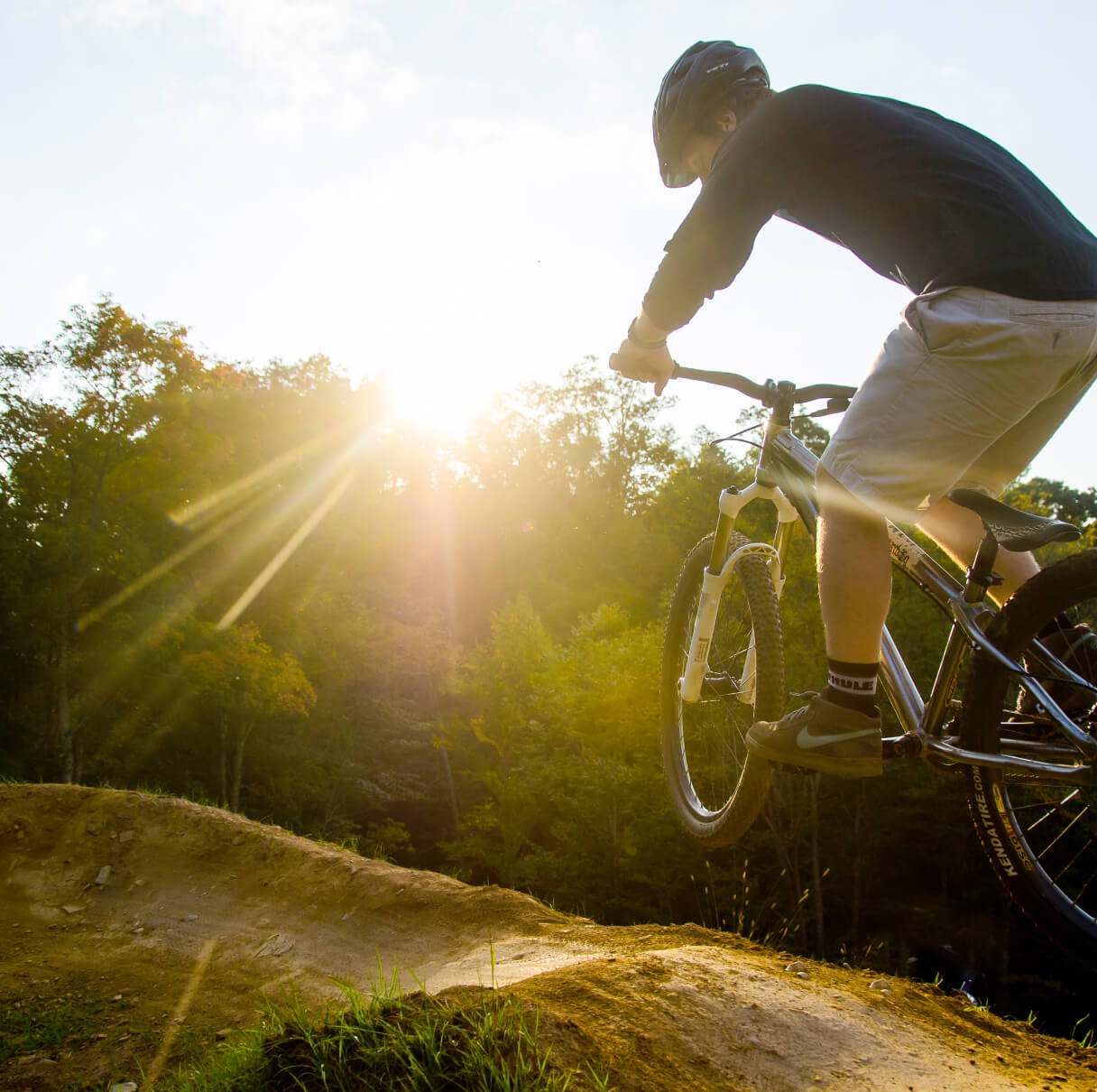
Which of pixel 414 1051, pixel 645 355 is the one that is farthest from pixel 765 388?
pixel 414 1051

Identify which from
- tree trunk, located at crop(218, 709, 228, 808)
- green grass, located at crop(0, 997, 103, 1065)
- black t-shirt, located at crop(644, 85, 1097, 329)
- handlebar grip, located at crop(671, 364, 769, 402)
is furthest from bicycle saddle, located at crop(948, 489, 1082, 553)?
tree trunk, located at crop(218, 709, 228, 808)

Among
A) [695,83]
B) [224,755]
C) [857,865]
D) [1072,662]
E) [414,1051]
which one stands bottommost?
[857,865]

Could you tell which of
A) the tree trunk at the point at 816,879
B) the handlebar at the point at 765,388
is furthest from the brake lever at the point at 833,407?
the tree trunk at the point at 816,879

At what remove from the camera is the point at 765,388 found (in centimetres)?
277

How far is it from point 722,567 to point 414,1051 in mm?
1937

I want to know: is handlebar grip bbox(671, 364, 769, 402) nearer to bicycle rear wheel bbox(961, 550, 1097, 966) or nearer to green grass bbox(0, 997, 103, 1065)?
bicycle rear wheel bbox(961, 550, 1097, 966)

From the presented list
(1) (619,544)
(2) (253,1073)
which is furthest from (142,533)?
(2) (253,1073)

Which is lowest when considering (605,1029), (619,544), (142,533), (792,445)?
(605,1029)

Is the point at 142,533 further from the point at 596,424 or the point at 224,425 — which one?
the point at 596,424

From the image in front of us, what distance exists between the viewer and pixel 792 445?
2789 mm

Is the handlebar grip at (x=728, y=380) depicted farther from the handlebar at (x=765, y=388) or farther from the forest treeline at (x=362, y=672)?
the forest treeline at (x=362, y=672)

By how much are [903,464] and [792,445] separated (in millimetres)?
865

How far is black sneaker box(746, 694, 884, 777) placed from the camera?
212cm

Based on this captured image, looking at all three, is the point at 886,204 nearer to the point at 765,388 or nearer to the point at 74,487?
the point at 765,388
